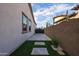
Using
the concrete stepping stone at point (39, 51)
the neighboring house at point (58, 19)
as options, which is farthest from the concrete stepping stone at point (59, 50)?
the neighboring house at point (58, 19)

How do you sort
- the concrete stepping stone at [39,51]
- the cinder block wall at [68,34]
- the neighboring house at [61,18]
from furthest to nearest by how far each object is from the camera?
the concrete stepping stone at [39,51] → the neighboring house at [61,18] → the cinder block wall at [68,34]

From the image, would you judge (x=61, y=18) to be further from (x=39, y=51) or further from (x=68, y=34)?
(x=39, y=51)

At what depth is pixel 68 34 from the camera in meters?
3.59

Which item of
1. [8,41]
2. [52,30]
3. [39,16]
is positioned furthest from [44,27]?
[8,41]

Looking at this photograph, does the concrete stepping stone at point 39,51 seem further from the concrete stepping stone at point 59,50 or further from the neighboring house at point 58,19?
the neighboring house at point 58,19

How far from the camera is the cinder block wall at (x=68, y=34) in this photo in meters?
3.12

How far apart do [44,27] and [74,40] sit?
3.01 ft

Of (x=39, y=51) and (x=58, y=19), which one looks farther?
(x=58, y=19)

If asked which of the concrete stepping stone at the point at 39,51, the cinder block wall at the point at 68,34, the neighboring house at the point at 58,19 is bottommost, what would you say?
the concrete stepping stone at the point at 39,51

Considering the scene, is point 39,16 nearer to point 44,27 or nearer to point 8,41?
point 44,27

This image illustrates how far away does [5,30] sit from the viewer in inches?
125

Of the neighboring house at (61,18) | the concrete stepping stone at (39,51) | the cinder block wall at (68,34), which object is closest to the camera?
the cinder block wall at (68,34)

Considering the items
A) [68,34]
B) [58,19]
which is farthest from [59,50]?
[58,19]

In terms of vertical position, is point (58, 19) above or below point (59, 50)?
above
